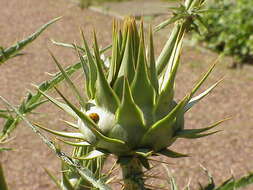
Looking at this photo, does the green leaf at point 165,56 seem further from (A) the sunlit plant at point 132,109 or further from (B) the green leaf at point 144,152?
(B) the green leaf at point 144,152

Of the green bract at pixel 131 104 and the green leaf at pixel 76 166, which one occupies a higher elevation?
the green bract at pixel 131 104

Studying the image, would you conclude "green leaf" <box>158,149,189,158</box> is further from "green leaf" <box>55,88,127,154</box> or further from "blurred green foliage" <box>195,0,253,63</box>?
"blurred green foliage" <box>195,0,253,63</box>

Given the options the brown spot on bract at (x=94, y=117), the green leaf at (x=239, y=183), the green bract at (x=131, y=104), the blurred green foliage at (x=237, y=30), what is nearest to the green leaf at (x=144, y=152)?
the green bract at (x=131, y=104)

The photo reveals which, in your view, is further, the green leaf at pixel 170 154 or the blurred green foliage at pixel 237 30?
the blurred green foliage at pixel 237 30

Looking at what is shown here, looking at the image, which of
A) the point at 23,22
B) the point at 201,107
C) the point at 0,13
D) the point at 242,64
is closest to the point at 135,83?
the point at 201,107

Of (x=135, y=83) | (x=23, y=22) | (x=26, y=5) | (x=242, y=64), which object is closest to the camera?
(x=135, y=83)

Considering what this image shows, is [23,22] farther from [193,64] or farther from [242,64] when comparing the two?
[242,64]
